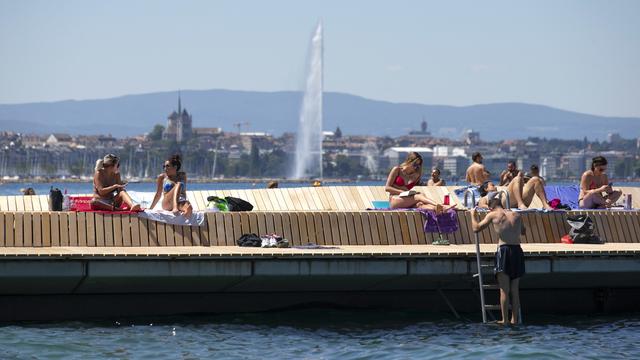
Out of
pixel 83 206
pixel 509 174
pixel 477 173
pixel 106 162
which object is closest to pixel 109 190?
pixel 106 162

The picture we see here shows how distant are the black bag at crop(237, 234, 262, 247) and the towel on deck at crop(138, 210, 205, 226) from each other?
26.9 inches

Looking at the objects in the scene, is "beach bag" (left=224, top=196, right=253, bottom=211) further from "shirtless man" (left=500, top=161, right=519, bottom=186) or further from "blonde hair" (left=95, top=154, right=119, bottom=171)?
"shirtless man" (left=500, top=161, right=519, bottom=186)

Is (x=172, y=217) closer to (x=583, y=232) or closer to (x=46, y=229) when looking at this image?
(x=46, y=229)

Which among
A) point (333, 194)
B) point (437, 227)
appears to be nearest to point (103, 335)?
point (437, 227)

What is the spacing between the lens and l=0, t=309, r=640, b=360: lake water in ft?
61.2

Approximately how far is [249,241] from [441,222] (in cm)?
325

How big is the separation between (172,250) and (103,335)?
5.90ft

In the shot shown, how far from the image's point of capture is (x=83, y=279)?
19938 millimetres

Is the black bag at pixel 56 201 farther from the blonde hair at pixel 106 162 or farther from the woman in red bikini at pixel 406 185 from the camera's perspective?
the woman in red bikini at pixel 406 185

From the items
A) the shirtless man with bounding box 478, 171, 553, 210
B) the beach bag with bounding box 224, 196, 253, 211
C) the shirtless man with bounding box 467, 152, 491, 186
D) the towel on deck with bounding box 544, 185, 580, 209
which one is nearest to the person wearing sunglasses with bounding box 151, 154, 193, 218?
the beach bag with bounding box 224, 196, 253, 211

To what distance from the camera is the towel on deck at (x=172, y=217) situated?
861 inches

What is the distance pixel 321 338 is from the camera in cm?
1998

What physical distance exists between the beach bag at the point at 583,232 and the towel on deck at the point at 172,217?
601cm

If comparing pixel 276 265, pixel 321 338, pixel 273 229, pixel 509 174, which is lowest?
pixel 321 338
